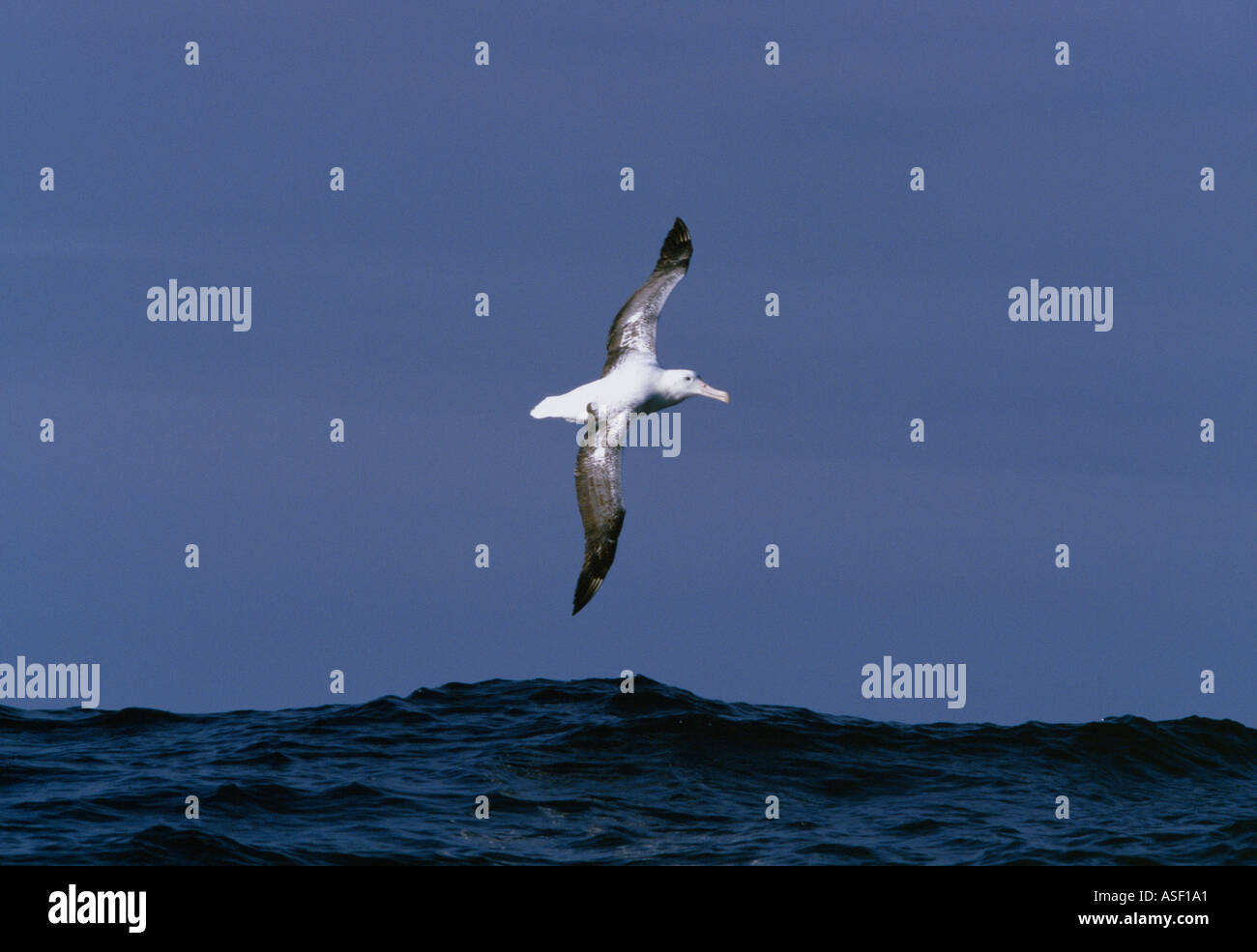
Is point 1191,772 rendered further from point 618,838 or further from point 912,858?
point 618,838

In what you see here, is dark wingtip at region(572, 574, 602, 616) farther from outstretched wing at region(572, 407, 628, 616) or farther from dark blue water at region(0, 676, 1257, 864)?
dark blue water at region(0, 676, 1257, 864)

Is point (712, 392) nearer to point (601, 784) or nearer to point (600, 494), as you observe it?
point (600, 494)

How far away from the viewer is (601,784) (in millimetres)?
24469

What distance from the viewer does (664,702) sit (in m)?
30.1

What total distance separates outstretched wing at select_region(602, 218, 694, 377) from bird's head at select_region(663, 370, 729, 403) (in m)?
0.41

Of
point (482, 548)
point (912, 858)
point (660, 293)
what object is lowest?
point (912, 858)

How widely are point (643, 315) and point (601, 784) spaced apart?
7.44 m

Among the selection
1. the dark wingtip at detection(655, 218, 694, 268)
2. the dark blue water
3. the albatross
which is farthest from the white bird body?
the dark blue water

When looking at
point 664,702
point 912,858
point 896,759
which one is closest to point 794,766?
point 896,759

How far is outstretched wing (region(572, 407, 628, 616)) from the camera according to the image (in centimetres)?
2003

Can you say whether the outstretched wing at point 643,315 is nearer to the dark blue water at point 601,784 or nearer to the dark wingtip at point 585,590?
the dark wingtip at point 585,590

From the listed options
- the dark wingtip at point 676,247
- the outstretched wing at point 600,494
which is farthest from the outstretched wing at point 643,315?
the outstretched wing at point 600,494

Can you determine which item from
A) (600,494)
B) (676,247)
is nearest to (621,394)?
(600,494)
